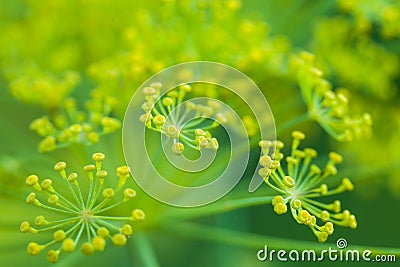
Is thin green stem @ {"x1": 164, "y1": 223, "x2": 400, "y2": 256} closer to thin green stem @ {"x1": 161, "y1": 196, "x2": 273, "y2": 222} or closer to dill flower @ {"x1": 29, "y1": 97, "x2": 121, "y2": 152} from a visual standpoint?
thin green stem @ {"x1": 161, "y1": 196, "x2": 273, "y2": 222}

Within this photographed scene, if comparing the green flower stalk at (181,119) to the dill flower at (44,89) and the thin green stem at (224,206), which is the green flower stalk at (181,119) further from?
the dill flower at (44,89)

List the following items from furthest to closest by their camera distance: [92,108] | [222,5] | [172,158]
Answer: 1. [222,5]
2. [92,108]
3. [172,158]

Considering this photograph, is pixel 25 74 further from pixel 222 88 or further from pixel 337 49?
pixel 337 49

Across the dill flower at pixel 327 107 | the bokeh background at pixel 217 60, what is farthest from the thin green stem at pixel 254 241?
the dill flower at pixel 327 107

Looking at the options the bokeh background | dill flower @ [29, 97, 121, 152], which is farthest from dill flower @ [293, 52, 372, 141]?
dill flower @ [29, 97, 121, 152]

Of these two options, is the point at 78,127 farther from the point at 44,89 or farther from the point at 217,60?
the point at 217,60

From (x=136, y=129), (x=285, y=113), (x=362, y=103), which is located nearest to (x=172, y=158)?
(x=136, y=129)
